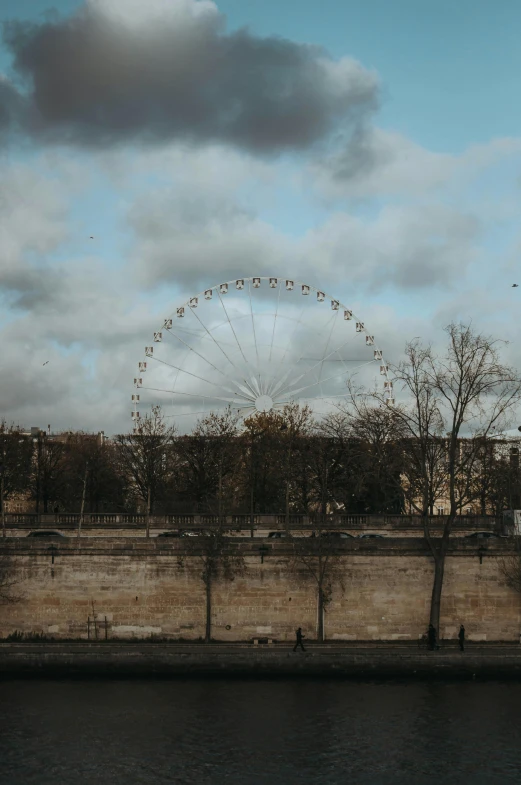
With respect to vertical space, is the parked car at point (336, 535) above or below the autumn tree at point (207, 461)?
below

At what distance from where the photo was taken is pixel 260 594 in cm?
4778

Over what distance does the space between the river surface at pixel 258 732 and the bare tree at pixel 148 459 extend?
36.2m

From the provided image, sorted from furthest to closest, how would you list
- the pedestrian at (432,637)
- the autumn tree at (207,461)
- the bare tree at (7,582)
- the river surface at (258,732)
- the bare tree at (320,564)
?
the autumn tree at (207,461)
the bare tree at (7,582)
the bare tree at (320,564)
the pedestrian at (432,637)
the river surface at (258,732)

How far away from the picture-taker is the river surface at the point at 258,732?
31.5 m

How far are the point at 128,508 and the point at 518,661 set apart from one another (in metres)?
41.4

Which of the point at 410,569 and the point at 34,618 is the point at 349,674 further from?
the point at 34,618

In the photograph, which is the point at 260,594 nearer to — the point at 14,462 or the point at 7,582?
the point at 7,582

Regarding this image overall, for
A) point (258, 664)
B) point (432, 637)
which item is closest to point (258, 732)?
point (258, 664)

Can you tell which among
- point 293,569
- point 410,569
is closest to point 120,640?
point 293,569

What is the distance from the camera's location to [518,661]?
4366cm

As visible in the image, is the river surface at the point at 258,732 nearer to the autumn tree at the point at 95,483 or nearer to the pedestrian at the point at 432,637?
the pedestrian at the point at 432,637

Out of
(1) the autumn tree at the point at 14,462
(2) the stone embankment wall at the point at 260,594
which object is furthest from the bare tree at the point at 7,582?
(1) the autumn tree at the point at 14,462

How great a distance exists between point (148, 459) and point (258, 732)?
45791 millimetres

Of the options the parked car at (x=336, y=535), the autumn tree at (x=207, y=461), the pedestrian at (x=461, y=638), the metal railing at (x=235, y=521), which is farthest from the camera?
the autumn tree at (x=207, y=461)
